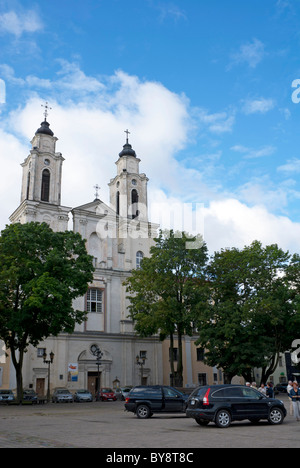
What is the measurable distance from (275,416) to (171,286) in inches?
909

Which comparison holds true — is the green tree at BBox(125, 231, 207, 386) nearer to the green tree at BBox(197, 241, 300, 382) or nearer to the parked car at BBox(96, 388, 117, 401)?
the green tree at BBox(197, 241, 300, 382)

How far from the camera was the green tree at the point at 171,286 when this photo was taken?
38500 millimetres

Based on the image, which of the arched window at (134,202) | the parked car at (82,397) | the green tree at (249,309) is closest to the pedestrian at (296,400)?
the green tree at (249,309)

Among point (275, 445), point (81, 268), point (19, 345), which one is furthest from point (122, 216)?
point (275, 445)

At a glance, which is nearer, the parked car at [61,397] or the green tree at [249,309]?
the green tree at [249,309]

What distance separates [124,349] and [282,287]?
19061mm

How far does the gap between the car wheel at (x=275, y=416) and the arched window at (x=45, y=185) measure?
3748cm

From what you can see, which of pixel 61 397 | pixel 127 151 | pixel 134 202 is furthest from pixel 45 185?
pixel 61 397

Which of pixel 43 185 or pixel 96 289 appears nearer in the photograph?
pixel 96 289

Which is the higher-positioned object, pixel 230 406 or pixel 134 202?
pixel 134 202

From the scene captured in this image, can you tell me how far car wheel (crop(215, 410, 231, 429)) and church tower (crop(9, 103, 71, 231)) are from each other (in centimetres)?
3480

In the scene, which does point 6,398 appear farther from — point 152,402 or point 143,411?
point 152,402

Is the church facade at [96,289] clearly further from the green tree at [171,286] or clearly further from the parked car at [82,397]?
the green tree at [171,286]

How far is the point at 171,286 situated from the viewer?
130 feet
